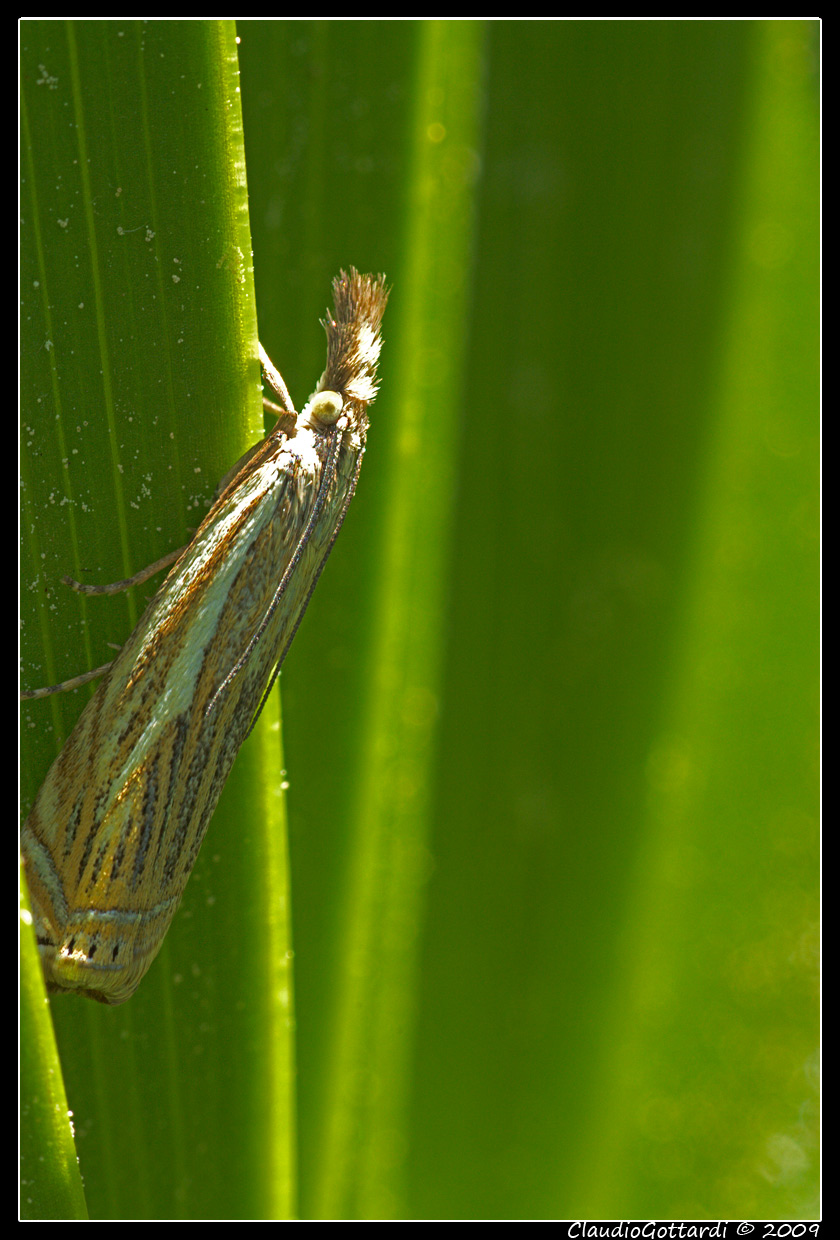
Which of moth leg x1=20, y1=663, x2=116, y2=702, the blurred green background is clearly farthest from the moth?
the blurred green background

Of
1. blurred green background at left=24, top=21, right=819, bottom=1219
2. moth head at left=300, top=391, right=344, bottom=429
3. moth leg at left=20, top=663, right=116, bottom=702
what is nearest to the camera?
moth leg at left=20, top=663, right=116, bottom=702

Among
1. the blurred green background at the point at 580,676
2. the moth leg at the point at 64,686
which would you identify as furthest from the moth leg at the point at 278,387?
the moth leg at the point at 64,686

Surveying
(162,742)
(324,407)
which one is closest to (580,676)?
(324,407)

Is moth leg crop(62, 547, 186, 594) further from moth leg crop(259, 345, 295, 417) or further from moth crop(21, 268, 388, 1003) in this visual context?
moth leg crop(259, 345, 295, 417)

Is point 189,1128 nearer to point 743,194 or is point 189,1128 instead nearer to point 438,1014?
point 438,1014

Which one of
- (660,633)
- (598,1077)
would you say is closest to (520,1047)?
(598,1077)

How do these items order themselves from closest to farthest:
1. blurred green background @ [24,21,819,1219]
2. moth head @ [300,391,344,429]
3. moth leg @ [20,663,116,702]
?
moth leg @ [20,663,116,702] < moth head @ [300,391,344,429] < blurred green background @ [24,21,819,1219]
